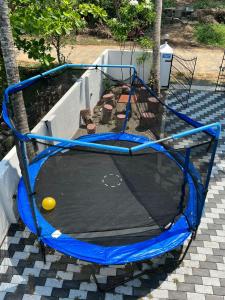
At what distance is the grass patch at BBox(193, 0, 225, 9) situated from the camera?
65.0ft

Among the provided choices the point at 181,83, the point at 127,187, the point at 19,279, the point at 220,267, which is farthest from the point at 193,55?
the point at 19,279

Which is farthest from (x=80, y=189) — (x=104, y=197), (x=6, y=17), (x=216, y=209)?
(x=6, y=17)

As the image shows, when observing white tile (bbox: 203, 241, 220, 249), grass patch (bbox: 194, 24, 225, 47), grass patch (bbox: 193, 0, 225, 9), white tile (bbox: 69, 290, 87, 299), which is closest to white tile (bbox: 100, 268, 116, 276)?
white tile (bbox: 69, 290, 87, 299)

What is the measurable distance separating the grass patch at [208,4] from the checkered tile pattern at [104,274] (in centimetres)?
1818

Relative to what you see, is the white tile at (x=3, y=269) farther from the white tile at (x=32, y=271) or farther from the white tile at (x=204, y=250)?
the white tile at (x=204, y=250)

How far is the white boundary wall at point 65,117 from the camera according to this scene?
5000 mm

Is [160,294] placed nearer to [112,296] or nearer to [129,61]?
[112,296]

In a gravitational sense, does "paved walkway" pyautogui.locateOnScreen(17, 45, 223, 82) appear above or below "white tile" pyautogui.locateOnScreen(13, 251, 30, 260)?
above

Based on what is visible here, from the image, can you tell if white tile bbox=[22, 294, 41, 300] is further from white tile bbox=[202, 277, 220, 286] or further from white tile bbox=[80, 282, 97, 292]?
white tile bbox=[202, 277, 220, 286]

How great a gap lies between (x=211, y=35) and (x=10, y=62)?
13443 millimetres

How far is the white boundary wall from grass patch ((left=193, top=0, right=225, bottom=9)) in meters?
12.1

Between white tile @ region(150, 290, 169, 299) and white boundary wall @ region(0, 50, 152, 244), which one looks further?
white boundary wall @ region(0, 50, 152, 244)

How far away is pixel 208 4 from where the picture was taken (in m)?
20.3

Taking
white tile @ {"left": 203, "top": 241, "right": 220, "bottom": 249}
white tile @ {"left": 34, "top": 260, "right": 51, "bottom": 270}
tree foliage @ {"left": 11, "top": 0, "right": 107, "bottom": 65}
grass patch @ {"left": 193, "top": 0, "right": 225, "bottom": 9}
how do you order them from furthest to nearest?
grass patch @ {"left": 193, "top": 0, "right": 225, "bottom": 9} → tree foliage @ {"left": 11, "top": 0, "right": 107, "bottom": 65} → white tile @ {"left": 203, "top": 241, "right": 220, "bottom": 249} → white tile @ {"left": 34, "top": 260, "right": 51, "bottom": 270}
